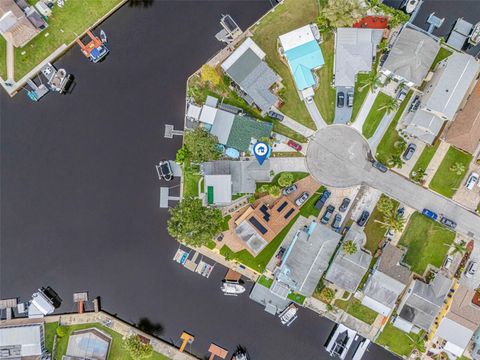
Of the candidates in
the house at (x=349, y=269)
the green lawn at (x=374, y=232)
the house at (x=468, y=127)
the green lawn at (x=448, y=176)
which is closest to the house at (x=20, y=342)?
the house at (x=349, y=269)

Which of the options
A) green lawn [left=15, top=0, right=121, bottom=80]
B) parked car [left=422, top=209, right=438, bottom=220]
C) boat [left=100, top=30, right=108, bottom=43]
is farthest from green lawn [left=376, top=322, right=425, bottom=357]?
green lawn [left=15, top=0, right=121, bottom=80]

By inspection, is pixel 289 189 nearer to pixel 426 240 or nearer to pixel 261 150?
pixel 261 150

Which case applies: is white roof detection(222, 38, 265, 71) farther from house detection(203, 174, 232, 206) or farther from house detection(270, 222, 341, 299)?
house detection(270, 222, 341, 299)

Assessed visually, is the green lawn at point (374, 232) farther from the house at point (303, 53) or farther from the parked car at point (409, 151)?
the house at point (303, 53)

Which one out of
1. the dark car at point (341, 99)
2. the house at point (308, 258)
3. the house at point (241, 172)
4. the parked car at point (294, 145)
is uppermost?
→ the dark car at point (341, 99)

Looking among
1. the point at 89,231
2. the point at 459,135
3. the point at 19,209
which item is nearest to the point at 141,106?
the point at 89,231

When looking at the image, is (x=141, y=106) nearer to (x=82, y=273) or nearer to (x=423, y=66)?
(x=82, y=273)

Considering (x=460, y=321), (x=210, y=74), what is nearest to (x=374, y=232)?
(x=460, y=321)
